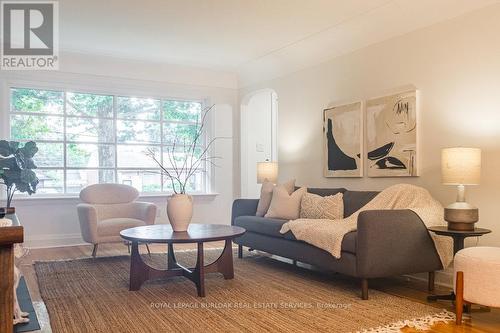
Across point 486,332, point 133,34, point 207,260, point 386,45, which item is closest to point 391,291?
point 486,332

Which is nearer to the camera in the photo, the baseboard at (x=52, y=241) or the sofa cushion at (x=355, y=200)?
the sofa cushion at (x=355, y=200)

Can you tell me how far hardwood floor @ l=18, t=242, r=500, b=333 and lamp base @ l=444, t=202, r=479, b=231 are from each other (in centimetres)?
55

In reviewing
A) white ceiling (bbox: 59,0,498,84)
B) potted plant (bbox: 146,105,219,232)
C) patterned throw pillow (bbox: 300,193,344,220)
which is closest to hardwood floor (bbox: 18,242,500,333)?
patterned throw pillow (bbox: 300,193,344,220)

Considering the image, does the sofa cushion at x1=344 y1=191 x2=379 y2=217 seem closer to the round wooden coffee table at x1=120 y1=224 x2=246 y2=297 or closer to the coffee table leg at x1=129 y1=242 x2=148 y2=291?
the round wooden coffee table at x1=120 y1=224 x2=246 y2=297

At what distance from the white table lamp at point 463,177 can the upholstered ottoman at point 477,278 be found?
1.06 ft

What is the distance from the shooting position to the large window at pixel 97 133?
18.9ft

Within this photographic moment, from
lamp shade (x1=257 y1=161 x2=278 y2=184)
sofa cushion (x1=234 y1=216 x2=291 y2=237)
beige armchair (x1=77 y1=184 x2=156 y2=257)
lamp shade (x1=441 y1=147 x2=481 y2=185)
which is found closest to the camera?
lamp shade (x1=441 y1=147 x2=481 y2=185)

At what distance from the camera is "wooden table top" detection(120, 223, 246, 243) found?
329 cm

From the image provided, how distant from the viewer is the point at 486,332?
2.57 meters

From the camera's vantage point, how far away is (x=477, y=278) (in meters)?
2.66

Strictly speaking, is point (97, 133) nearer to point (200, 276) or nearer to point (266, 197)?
point (266, 197)

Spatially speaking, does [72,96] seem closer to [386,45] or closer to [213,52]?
[213,52]

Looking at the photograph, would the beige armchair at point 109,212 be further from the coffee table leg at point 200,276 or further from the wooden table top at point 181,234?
the coffee table leg at point 200,276

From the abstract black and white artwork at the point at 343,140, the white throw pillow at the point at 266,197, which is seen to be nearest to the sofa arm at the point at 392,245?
the abstract black and white artwork at the point at 343,140
